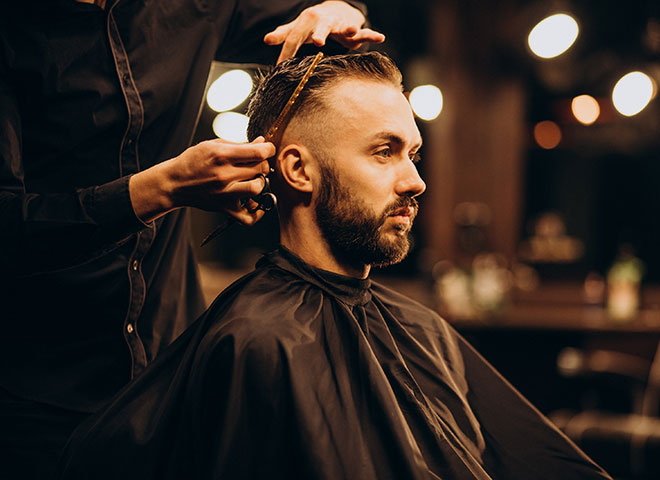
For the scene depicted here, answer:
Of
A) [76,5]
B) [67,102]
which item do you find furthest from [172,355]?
[76,5]

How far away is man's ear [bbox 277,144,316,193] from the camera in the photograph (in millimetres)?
1487

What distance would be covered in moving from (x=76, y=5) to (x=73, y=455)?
939 mm

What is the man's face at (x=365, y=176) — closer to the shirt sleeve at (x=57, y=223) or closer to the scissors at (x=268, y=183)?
the scissors at (x=268, y=183)

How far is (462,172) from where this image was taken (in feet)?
19.2

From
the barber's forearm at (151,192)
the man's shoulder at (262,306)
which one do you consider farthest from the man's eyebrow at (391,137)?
the barber's forearm at (151,192)

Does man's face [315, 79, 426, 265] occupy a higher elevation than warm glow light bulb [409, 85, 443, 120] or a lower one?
lower

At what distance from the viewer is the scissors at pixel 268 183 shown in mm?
1386

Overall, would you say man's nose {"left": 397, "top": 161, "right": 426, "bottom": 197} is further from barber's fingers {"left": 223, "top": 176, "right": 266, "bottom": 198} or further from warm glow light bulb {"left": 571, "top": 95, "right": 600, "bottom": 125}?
warm glow light bulb {"left": 571, "top": 95, "right": 600, "bottom": 125}

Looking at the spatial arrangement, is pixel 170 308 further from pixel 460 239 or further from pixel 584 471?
pixel 460 239

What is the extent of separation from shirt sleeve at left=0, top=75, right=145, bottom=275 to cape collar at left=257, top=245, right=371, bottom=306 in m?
0.32

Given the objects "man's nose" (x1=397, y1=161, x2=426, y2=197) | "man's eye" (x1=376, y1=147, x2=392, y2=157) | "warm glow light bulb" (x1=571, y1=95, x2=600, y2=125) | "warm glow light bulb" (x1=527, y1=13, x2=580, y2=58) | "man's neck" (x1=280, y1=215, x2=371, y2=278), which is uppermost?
"warm glow light bulb" (x1=527, y1=13, x2=580, y2=58)

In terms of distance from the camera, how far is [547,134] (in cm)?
610

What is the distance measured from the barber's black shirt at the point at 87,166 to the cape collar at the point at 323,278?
0.31 metres

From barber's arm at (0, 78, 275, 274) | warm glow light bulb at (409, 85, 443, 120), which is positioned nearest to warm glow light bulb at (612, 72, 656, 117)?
warm glow light bulb at (409, 85, 443, 120)
